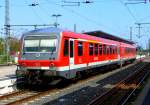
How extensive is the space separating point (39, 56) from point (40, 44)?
67cm

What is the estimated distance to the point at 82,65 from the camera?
Answer: 73.7 ft

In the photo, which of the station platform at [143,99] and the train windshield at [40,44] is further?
the train windshield at [40,44]

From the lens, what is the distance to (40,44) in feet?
63.1

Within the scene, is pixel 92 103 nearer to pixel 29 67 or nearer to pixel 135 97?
pixel 135 97

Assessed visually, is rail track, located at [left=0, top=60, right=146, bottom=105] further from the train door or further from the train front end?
the train door

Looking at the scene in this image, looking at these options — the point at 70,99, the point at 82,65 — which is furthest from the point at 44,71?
the point at 82,65

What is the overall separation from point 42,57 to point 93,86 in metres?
3.99

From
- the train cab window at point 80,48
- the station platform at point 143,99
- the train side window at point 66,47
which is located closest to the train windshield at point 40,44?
the train side window at point 66,47

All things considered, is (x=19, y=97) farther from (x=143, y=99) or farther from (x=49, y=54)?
(x=143, y=99)

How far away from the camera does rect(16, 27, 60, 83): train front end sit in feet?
60.6

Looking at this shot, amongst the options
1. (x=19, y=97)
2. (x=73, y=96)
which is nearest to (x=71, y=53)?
(x=73, y=96)

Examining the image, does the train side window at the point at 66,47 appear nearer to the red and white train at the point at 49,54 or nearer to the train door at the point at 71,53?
the red and white train at the point at 49,54

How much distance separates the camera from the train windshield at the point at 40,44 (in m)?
18.9

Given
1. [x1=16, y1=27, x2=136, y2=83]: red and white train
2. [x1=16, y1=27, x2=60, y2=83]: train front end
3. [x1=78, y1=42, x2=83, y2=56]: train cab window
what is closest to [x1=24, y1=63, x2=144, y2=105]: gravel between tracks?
[x1=16, y1=27, x2=136, y2=83]: red and white train
